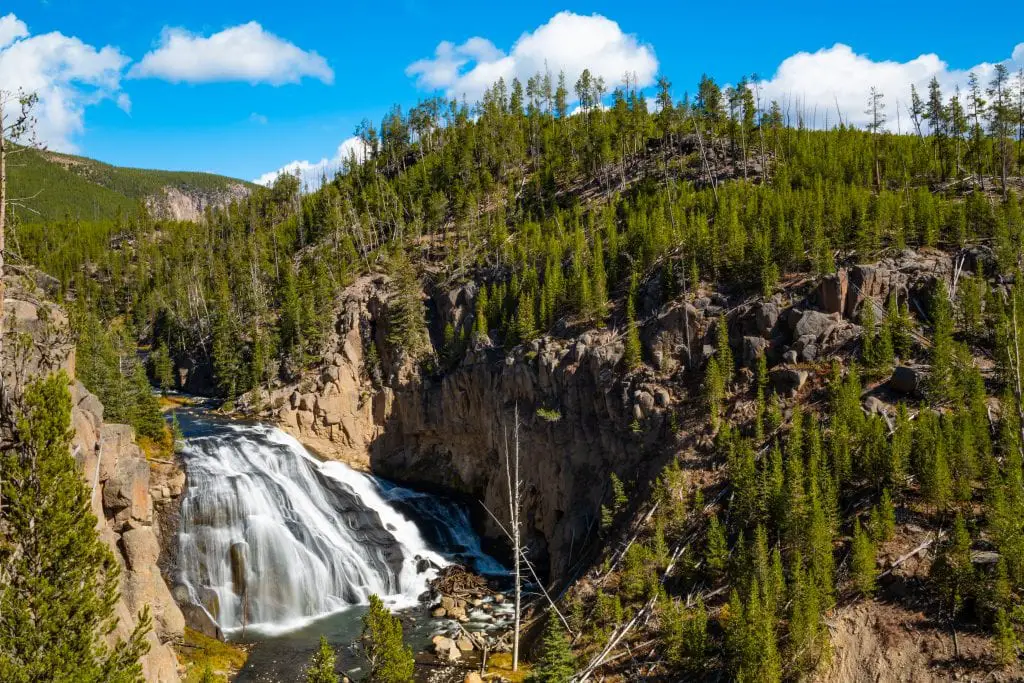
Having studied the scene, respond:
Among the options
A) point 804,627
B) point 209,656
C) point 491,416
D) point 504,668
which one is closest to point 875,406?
point 804,627

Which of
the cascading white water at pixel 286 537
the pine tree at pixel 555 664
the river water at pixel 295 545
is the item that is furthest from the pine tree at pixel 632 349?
the pine tree at pixel 555 664

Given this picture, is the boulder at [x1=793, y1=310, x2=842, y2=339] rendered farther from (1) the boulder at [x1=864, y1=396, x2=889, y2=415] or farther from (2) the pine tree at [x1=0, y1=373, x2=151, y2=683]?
(2) the pine tree at [x1=0, y1=373, x2=151, y2=683]

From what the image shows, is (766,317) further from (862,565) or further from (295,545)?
(295,545)

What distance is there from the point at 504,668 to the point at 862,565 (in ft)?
52.5

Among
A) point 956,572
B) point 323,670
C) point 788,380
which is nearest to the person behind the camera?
point 323,670

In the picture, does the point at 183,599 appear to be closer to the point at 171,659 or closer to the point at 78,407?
the point at 171,659

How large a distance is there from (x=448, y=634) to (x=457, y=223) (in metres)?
55.6

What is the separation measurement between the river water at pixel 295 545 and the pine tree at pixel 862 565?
2080 centimetres

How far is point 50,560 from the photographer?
49.6ft

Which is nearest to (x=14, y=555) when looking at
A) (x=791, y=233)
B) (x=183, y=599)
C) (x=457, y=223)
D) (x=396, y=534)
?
(x=183, y=599)

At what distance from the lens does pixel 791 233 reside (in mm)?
42031

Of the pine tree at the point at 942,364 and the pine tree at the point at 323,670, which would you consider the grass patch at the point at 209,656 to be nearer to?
the pine tree at the point at 323,670

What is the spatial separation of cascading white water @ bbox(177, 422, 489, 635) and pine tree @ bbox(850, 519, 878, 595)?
82.7 ft

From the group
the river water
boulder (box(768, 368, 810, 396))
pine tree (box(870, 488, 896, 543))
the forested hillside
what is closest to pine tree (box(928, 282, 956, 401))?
the forested hillside
